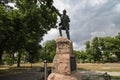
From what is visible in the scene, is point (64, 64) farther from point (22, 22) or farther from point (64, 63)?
point (22, 22)

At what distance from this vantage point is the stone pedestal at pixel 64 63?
12188mm

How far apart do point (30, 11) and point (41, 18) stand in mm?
1959

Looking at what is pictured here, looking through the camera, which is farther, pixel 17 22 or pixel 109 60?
pixel 109 60

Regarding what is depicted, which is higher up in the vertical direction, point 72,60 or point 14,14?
point 14,14

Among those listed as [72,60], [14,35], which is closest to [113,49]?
[14,35]

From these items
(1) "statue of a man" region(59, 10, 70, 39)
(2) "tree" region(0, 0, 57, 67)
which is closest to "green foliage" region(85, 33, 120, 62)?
(2) "tree" region(0, 0, 57, 67)

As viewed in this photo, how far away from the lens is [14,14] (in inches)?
1260

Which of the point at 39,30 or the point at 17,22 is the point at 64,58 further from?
the point at 39,30

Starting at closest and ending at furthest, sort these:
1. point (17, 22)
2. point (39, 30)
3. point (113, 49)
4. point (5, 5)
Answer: point (5, 5) < point (17, 22) < point (39, 30) < point (113, 49)

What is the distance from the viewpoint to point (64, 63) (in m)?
12.4

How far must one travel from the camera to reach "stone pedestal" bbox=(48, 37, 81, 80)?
1219 cm

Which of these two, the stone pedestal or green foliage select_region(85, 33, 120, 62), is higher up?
green foliage select_region(85, 33, 120, 62)

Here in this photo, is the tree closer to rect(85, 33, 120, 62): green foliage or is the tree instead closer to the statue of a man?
the statue of a man

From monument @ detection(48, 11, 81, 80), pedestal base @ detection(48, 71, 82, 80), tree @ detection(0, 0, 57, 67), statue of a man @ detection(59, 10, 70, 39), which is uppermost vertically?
tree @ detection(0, 0, 57, 67)
